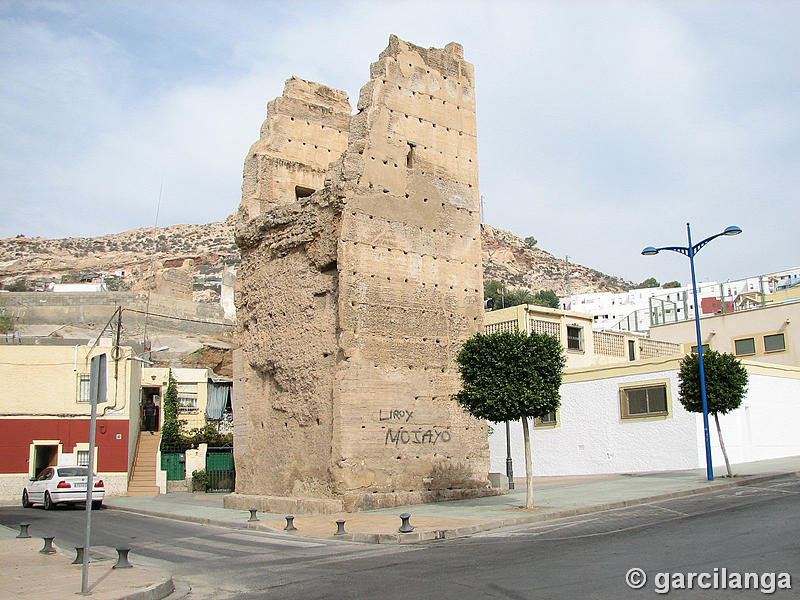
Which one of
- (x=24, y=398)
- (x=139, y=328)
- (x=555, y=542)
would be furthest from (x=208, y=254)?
(x=555, y=542)

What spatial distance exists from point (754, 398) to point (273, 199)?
1785 centimetres

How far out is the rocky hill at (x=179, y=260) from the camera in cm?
9106

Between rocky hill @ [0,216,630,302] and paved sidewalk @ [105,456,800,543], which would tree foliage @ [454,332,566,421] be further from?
rocky hill @ [0,216,630,302]

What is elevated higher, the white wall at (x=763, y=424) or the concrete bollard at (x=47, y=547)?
the white wall at (x=763, y=424)

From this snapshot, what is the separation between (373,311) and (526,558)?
901 centimetres

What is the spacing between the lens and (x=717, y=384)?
795 inches

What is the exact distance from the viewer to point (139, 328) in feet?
167

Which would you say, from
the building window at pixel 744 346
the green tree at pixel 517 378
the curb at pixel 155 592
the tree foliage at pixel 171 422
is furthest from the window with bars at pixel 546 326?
the curb at pixel 155 592

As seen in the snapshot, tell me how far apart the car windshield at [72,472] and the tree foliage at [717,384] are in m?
17.9

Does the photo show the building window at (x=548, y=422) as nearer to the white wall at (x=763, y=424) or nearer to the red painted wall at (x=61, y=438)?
the white wall at (x=763, y=424)

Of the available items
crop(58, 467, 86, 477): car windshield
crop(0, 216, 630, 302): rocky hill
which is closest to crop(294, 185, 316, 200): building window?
crop(58, 467, 86, 477): car windshield

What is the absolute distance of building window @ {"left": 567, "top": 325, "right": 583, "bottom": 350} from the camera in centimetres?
3403

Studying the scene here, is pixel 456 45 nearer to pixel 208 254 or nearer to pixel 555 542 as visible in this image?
pixel 555 542

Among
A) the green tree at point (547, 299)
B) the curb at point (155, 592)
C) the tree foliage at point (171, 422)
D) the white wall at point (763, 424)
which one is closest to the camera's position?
the curb at point (155, 592)
